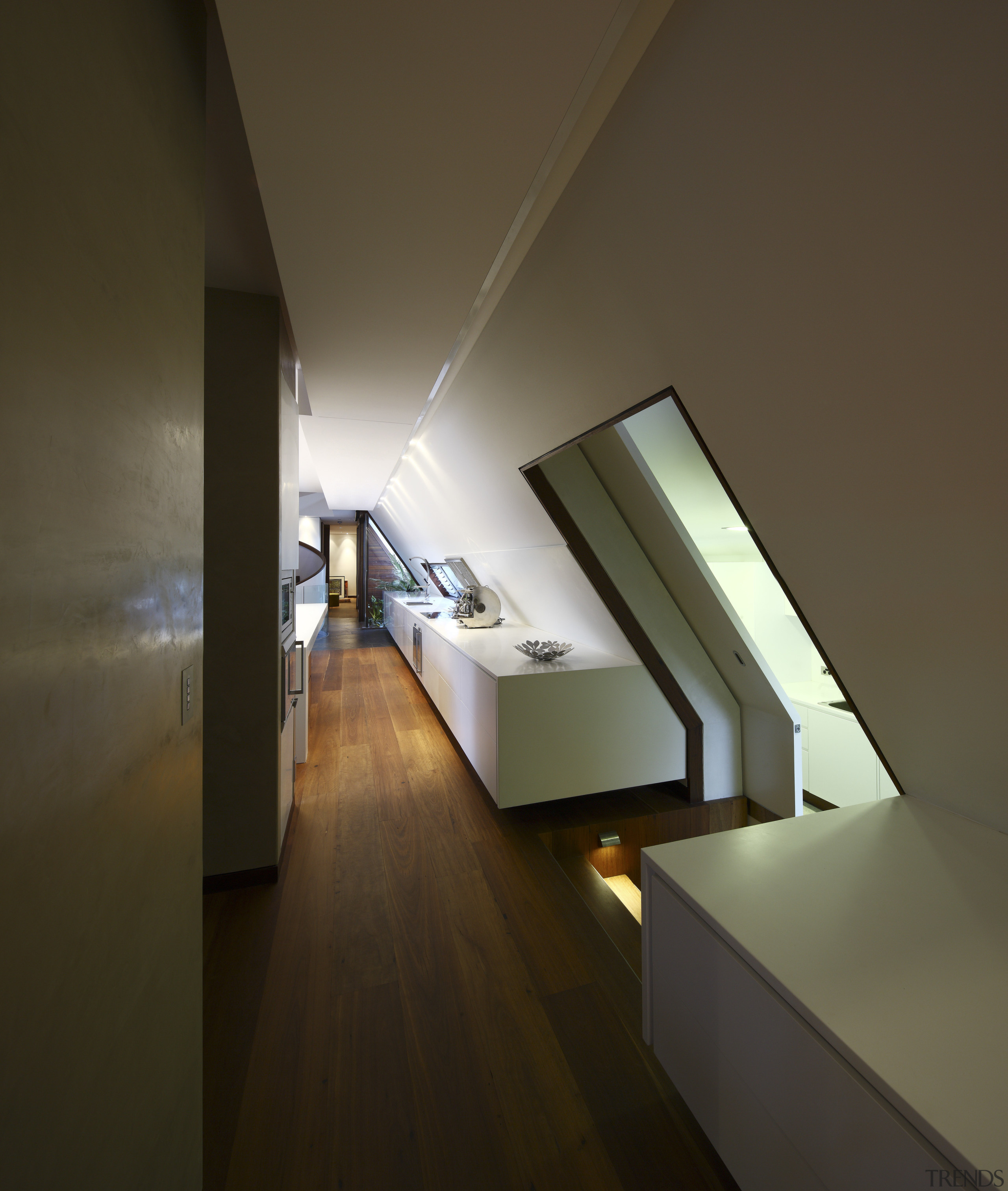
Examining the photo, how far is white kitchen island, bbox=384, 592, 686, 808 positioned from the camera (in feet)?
9.00

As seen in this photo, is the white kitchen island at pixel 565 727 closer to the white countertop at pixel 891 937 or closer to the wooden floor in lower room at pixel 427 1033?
the wooden floor in lower room at pixel 427 1033

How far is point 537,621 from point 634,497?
1881 millimetres

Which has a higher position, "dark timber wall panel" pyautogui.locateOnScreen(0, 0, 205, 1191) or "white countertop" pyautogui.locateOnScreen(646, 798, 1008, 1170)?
"dark timber wall panel" pyautogui.locateOnScreen(0, 0, 205, 1191)

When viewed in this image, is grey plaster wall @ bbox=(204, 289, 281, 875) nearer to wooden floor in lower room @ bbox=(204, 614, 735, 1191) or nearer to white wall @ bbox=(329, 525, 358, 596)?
wooden floor in lower room @ bbox=(204, 614, 735, 1191)

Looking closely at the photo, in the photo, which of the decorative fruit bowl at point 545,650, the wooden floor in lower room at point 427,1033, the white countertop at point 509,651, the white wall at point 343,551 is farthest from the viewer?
the white wall at point 343,551

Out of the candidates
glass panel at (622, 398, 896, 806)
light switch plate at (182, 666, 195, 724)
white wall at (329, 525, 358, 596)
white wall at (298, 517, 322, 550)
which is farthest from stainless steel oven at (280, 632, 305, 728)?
white wall at (329, 525, 358, 596)

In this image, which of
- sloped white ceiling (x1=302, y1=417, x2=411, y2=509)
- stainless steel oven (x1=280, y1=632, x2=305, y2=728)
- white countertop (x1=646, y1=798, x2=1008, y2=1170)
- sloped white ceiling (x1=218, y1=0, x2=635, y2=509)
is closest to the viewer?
white countertop (x1=646, y1=798, x2=1008, y2=1170)

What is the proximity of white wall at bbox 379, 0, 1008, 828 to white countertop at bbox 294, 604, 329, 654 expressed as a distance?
2.29m

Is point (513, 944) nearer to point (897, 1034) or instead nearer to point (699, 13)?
point (897, 1034)

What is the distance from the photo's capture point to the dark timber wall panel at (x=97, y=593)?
1.65ft

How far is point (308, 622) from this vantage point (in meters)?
4.11

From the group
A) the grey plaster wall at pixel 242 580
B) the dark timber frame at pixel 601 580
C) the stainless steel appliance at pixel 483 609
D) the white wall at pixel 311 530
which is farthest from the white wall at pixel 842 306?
the white wall at pixel 311 530

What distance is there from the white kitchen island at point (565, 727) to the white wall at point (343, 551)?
30.9 feet

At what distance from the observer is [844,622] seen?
1.53 metres
